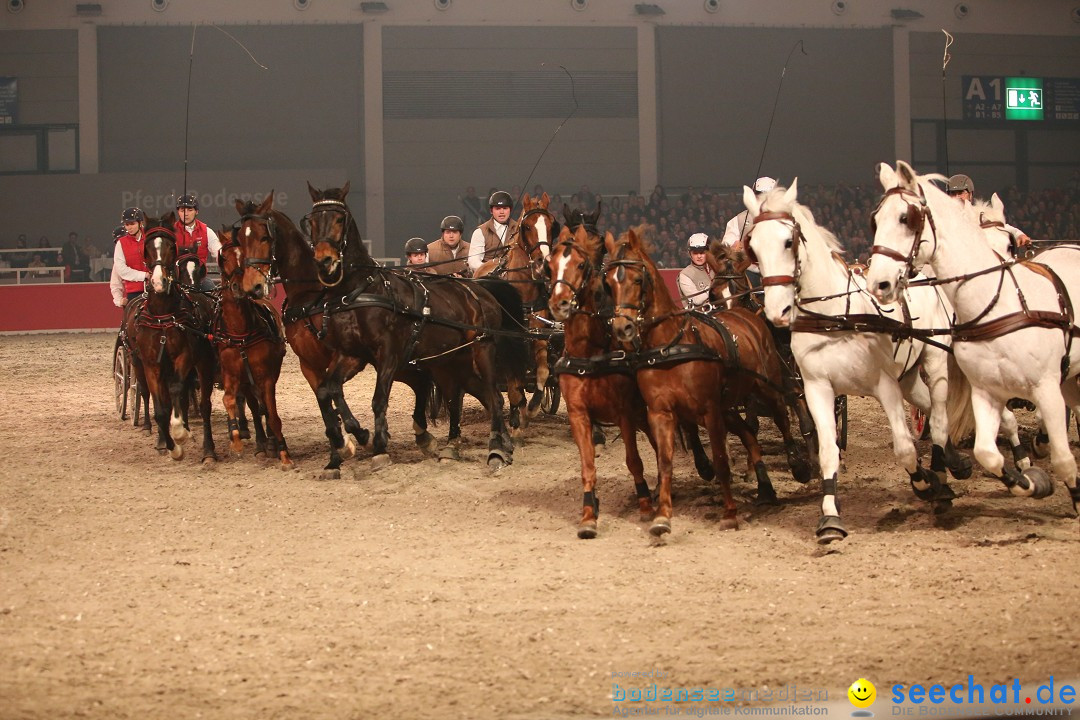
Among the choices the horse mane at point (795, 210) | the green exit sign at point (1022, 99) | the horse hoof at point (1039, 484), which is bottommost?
the horse hoof at point (1039, 484)

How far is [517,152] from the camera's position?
1011 inches

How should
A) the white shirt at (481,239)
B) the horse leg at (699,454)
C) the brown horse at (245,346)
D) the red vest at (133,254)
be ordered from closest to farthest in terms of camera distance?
the horse leg at (699,454) → the brown horse at (245,346) → the red vest at (133,254) → the white shirt at (481,239)

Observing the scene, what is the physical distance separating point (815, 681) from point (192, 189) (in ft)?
73.6

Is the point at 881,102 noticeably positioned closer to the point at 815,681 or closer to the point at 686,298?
the point at 686,298

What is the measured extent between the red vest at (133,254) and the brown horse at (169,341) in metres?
0.80

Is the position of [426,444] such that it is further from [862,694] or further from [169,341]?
[862,694]

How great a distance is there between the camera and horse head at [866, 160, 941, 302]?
6188 millimetres

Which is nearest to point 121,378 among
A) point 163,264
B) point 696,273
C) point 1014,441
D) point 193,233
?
point 193,233

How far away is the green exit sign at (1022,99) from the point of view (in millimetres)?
25359

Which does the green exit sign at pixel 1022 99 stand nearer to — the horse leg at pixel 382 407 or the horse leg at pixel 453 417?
the horse leg at pixel 453 417

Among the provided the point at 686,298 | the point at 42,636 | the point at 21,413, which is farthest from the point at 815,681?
the point at 21,413

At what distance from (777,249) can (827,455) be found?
1.26 metres

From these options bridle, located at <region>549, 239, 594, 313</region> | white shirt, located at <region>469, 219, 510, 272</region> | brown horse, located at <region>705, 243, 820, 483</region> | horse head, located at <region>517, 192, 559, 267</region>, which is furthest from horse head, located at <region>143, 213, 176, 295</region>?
brown horse, located at <region>705, 243, 820, 483</region>

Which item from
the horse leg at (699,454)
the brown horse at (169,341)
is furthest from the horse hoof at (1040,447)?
the brown horse at (169,341)
